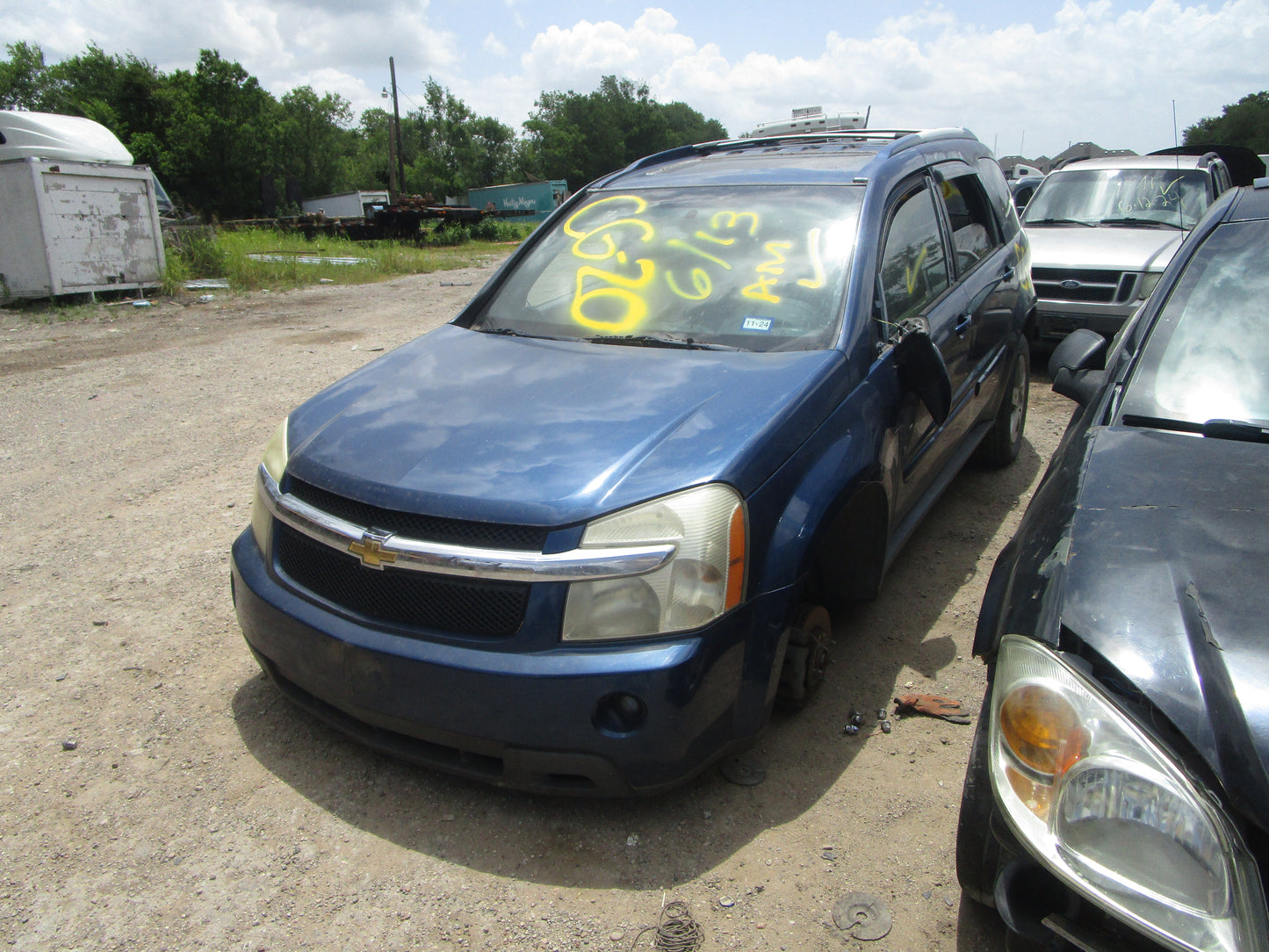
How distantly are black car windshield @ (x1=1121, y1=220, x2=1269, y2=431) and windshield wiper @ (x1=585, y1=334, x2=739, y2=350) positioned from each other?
1246mm

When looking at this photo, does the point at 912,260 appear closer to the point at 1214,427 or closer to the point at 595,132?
the point at 1214,427

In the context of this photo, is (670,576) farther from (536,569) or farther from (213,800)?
(213,800)

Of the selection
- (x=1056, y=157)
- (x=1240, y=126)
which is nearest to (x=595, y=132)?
(x=1240, y=126)

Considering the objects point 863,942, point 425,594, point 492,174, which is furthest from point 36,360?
point 492,174

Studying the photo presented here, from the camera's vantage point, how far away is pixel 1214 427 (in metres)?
2.20

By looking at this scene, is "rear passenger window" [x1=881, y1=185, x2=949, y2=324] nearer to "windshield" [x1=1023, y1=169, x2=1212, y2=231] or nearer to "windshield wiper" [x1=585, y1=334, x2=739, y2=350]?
"windshield wiper" [x1=585, y1=334, x2=739, y2=350]

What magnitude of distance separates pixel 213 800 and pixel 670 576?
154cm

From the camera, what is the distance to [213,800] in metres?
2.55

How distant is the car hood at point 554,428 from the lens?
2.28 meters

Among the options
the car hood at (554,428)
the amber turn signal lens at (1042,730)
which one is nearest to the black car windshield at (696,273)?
the car hood at (554,428)

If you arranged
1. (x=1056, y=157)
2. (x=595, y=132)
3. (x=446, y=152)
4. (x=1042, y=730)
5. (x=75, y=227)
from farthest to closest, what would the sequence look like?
(x=595, y=132)
(x=446, y=152)
(x=1056, y=157)
(x=75, y=227)
(x=1042, y=730)

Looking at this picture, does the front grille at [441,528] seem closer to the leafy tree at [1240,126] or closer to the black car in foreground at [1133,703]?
the black car in foreground at [1133,703]

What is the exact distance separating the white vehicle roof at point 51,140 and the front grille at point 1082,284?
12177mm

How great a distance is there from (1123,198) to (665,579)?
8200 millimetres
